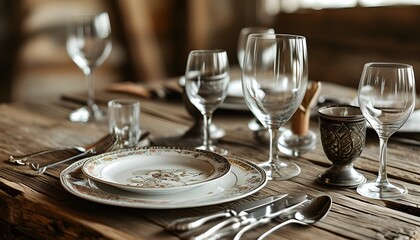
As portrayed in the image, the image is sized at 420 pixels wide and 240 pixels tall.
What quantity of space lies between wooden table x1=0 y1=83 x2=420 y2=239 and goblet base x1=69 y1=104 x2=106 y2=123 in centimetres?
9

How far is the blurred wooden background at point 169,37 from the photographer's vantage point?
9.21 feet

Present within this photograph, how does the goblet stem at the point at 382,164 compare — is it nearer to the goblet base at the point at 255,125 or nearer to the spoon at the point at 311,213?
the spoon at the point at 311,213

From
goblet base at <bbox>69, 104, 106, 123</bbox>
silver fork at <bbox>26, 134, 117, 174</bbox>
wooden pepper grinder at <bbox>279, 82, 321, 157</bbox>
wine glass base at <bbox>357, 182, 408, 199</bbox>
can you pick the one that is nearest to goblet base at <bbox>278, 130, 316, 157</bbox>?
wooden pepper grinder at <bbox>279, 82, 321, 157</bbox>

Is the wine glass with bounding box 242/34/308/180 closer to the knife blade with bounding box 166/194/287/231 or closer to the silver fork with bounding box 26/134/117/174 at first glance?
the knife blade with bounding box 166/194/287/231

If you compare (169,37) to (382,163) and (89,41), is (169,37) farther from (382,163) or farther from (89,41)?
(382,163)

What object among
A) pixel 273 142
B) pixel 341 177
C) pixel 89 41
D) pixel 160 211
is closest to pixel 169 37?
pixel 89 41

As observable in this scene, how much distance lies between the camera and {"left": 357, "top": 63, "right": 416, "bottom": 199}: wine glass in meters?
0.92

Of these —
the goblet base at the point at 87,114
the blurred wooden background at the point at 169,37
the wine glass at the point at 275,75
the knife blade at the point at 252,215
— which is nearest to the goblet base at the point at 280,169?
the wine glass at the point at 275,75

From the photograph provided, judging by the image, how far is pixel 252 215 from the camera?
82cm

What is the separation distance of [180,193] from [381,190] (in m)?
0.32

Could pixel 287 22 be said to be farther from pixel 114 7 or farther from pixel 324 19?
pixel 114 7

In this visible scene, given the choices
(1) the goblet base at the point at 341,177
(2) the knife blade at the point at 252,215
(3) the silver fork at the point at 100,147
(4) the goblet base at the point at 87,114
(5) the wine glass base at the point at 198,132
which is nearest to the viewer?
(2) the knife blade at the point at 252,215

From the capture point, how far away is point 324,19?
302 centimetres

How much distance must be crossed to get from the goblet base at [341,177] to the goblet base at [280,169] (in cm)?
5
